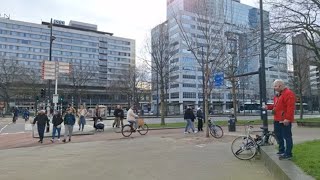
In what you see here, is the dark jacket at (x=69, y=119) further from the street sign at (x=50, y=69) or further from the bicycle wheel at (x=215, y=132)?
the street sign at (x=50, y=69)

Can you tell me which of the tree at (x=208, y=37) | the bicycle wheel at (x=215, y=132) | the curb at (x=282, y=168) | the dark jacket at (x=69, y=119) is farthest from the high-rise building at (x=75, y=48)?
the curb at (x=282, y=168)

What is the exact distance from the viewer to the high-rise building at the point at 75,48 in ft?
412

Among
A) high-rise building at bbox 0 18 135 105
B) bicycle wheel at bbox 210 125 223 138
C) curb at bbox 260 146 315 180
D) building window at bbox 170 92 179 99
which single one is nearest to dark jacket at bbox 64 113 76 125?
bicycle wheel at bbox 210 125 223 138

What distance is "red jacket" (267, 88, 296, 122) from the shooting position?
27.0ft

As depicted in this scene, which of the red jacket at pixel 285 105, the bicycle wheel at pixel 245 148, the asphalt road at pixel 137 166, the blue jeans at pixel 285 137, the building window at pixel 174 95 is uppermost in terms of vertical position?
the building window at pixel 174 95

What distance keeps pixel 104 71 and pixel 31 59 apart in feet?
90.2

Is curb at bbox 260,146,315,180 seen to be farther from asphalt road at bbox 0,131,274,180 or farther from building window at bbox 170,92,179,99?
building window at bbox 170,92,179,99

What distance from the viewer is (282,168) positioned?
7.14 m

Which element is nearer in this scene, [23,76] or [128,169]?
[128,169]

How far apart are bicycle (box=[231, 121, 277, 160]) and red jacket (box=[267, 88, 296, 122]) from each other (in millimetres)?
2351

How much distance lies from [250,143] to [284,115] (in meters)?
2.87

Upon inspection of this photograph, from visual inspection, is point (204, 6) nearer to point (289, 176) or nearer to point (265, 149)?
point (265, 149)

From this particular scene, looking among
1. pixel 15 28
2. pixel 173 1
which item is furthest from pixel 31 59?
pixel 173 1

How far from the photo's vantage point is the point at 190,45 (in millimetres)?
23000
